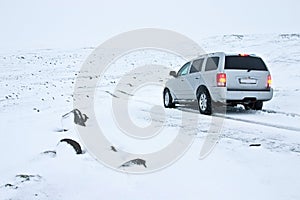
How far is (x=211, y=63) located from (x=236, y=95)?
4.35ft

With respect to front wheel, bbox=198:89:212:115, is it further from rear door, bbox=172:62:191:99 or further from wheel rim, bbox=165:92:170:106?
wheel rim, bbox=165:92:170:106

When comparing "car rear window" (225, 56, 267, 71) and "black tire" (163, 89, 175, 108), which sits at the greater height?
"car rear window" (225, 56, 267, 71)

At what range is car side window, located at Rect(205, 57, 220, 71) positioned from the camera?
973cm

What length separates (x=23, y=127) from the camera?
7328mm

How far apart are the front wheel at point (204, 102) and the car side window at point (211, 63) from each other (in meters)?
0.70

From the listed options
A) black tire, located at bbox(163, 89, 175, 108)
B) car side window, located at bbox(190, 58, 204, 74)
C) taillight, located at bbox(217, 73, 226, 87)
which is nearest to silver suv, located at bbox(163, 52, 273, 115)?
taillight, located at bbox(217, 73, 226, 87)

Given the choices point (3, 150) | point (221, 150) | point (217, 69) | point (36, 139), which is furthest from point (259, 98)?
point (3, 150)

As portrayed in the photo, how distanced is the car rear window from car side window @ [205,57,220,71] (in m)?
0.34

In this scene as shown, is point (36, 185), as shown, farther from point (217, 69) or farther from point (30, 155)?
point (217, 69)

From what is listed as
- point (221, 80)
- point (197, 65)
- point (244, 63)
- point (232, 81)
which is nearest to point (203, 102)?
point (221, 80)

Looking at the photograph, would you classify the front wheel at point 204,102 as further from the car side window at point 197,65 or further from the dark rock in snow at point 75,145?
the dark rock in snow at point 75,145

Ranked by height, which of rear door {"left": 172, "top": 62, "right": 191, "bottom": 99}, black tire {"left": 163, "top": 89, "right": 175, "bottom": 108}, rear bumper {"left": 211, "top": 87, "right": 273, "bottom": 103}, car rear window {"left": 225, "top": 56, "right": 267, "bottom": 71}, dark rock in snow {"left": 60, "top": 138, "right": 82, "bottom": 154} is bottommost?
dark rock in snow {"left": 60, "top": 138, "right": 82, "bottom": 154}

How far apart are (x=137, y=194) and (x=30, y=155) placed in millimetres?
2210

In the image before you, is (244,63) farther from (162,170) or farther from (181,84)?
(162,170)
